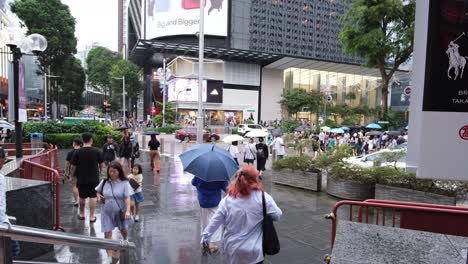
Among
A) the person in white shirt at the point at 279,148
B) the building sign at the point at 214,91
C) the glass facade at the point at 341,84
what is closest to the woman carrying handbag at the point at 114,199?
the person in white shirt at the point at 279,148

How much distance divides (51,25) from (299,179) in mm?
34990

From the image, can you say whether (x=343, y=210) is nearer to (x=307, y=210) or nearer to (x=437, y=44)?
(x=307, y=210)

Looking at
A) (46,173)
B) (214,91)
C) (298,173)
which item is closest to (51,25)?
(214,91)

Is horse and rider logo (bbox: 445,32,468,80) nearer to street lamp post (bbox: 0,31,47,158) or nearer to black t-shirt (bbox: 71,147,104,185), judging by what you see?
black t-shirt (bbox: 71,147,104,185)

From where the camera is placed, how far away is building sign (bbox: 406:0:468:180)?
68.6 inches

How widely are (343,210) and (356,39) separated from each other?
96.8ft

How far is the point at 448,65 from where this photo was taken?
1.76 m

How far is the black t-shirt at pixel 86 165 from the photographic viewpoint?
6844 millimetres

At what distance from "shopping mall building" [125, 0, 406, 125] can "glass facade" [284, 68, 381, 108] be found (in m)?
2.46

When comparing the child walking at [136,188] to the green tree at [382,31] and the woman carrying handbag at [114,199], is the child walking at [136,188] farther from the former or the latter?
the green tree at [382,31]

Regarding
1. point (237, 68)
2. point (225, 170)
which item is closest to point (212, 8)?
point (237, 68)

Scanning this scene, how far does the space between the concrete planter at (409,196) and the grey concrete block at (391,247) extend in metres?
5.11

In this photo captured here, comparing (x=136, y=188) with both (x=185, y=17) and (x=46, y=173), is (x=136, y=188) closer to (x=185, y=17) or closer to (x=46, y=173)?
(x=46, y=173)

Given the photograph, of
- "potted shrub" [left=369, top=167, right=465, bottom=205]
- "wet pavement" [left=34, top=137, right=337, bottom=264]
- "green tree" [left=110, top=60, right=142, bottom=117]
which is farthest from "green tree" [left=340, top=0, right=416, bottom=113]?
"green tree" [left=110, top=60, right=142, bottom=117]
